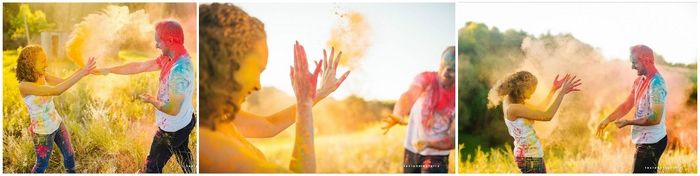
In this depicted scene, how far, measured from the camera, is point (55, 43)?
22.7ft

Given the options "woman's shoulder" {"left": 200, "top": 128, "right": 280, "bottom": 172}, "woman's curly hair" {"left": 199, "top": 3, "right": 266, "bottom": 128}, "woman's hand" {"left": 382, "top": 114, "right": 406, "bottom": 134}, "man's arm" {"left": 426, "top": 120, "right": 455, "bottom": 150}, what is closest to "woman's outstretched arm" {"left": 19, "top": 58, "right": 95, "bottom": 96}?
"woman's curly hair" {"left": 199, "top": 3, "right": 266, "bottom": 128}

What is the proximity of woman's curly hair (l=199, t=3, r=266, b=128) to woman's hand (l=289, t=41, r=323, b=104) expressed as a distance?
32 centimetres

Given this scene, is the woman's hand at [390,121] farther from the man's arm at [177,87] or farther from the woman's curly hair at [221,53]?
the man's arm at [177,87]

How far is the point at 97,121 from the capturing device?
6.93 meters

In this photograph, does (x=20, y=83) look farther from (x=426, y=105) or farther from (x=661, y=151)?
(x=661, y=151)

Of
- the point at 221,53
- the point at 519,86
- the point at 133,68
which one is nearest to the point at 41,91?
the point at 133,68

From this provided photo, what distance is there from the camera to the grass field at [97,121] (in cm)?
691

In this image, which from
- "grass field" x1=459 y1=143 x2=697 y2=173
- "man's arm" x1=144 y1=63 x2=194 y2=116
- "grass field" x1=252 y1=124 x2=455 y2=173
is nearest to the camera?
"man's arm" x1=144 y1=63 x2=194 y2=116

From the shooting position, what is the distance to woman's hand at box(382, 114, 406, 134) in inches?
274

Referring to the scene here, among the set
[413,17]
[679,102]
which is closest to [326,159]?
[413,17]

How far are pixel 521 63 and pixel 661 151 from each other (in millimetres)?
1252

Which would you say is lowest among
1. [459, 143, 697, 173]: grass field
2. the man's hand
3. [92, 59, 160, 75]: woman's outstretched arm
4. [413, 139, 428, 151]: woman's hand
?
[459, 143, 697, 173]: grass field

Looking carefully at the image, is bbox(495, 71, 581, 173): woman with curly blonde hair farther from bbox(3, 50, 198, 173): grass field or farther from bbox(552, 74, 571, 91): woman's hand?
bbox(3, 50, 198, 173): grass field

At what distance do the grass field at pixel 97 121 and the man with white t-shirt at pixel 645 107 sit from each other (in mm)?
3209
